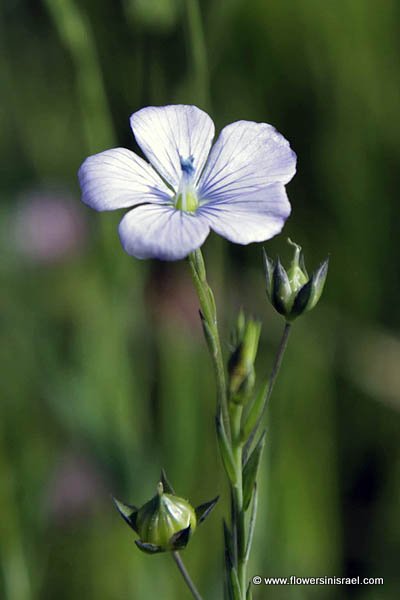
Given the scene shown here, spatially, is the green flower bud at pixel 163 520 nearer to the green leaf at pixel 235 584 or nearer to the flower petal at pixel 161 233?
the green leaf at pixel 235 584

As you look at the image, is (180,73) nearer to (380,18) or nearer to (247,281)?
(247,281)

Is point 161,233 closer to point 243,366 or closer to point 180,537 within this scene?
point 243,366

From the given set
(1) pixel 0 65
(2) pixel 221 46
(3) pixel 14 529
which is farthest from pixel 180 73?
(3) pixel 14 529

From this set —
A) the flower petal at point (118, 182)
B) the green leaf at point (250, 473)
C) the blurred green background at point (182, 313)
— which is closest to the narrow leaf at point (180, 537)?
the green leaf at point (250, 473)

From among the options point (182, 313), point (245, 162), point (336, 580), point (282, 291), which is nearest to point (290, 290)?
point (282, 291)

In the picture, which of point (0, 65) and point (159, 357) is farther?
point (0, 65)

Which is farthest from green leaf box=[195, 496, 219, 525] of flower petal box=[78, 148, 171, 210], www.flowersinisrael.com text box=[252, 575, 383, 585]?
www.flowersinisrael.com text box=[252, 575, 383, 585]

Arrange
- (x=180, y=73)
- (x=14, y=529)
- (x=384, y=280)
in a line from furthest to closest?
1. (x=384, y=280)
2. (x=180, y=73)
3. (x=14, y=529)

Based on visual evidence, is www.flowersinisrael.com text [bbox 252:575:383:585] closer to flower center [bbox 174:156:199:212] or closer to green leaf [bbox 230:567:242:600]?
green leaf [bbox 230:567:242:600]
